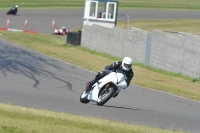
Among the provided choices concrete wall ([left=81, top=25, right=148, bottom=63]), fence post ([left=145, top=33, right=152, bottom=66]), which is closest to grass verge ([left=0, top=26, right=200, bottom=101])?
fence post ([left=145, top=33, right=152, bottom=66])

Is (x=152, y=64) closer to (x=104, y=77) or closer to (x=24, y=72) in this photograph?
(x=24, y=72)

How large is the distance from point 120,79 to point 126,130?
4.95 meters

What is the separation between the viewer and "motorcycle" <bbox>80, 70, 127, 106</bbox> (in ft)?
46.7

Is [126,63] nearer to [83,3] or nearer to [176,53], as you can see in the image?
[176,53]

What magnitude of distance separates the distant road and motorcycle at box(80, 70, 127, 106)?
2887cm

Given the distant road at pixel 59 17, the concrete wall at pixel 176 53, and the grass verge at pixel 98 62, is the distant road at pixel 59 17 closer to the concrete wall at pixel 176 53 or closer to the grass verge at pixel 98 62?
the grass verge at pixel 98 62

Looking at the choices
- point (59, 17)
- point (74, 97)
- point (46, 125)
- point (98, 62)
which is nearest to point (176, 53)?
point (98, 62)

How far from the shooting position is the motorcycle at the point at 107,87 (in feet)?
46.7

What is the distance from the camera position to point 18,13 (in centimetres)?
5212

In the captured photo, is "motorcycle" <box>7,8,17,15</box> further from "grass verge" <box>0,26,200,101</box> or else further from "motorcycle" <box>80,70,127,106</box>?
"motorcycle" <box>80,70,127,106</box>

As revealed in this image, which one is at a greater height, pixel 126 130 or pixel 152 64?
pixel 126 130

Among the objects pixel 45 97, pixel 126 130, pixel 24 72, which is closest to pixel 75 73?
pixel 24 72

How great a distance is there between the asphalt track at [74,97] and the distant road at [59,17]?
19.6 m

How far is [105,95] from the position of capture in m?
14.5
